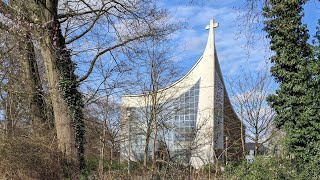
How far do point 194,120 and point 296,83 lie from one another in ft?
62.2

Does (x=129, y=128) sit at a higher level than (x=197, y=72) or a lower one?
lower

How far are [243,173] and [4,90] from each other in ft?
22.6

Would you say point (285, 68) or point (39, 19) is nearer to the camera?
point (39, 19)

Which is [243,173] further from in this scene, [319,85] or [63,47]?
[319,85]

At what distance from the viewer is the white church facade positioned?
25.1 meters

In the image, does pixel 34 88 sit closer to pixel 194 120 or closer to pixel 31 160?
pixel 31 160

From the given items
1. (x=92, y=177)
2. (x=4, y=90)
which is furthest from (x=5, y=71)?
(x=92, y=177)

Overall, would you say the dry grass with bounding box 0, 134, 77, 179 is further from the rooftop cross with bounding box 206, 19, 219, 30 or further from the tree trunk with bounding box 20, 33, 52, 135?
the rooftop cross with bounding box 206, 19, 219, 30

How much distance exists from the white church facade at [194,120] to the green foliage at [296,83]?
10.2 feet

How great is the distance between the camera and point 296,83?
16.8 meters

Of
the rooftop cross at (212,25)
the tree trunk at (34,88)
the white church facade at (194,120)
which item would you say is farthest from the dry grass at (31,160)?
the rooftop cross at (212,25)

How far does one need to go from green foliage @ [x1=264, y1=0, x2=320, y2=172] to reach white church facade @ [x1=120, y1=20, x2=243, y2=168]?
3.10 meters

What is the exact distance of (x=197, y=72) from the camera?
4456 cm

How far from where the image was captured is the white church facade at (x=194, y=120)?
25073mm
